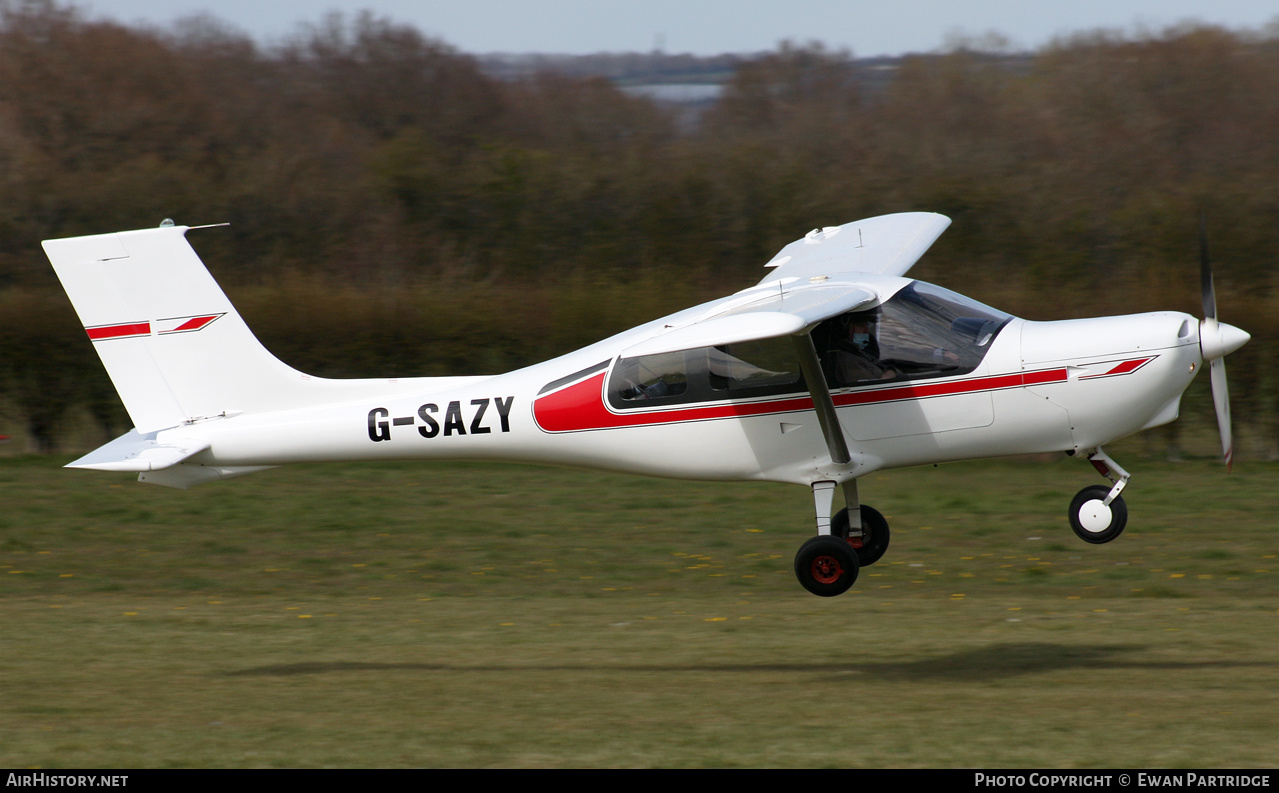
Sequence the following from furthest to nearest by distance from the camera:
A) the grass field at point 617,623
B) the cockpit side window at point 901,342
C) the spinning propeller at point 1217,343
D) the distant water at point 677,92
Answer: the distant water at point 677,92
the cockpit side window at point 901,342
the spinning propeller at point 1217,343
the grass field at point 617,623

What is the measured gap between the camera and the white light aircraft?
889 cm

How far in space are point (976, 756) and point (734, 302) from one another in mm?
3383

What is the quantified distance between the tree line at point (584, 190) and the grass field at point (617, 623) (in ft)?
7.24

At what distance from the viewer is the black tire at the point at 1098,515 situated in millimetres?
9102

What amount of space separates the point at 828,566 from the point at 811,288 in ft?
6.31

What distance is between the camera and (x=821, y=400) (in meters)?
8.91

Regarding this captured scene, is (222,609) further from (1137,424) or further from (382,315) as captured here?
(1137,424)

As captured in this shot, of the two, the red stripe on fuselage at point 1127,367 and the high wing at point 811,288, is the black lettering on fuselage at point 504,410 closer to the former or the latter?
the high wing at point 811,288

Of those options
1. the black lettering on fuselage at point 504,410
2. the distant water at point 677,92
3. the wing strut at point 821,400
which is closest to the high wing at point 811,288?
the wing strut at point 821,400

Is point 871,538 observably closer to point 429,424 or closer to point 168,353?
point 429,424

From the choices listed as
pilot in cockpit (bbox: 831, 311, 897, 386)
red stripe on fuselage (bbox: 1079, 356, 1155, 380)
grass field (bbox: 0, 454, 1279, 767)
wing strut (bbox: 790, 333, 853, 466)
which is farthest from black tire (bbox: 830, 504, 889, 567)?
red stripe on fuselage (bbox: 1079, 356, 1155, 380)

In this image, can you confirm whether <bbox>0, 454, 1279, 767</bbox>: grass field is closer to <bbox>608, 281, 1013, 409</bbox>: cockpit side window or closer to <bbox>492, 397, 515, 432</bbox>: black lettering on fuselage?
<bbox>492, 397, 515, 432</bbox>: black lettering on fuselage

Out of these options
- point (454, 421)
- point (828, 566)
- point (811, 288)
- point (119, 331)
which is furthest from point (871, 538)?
point (119, 331)

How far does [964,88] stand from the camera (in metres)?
39.6
